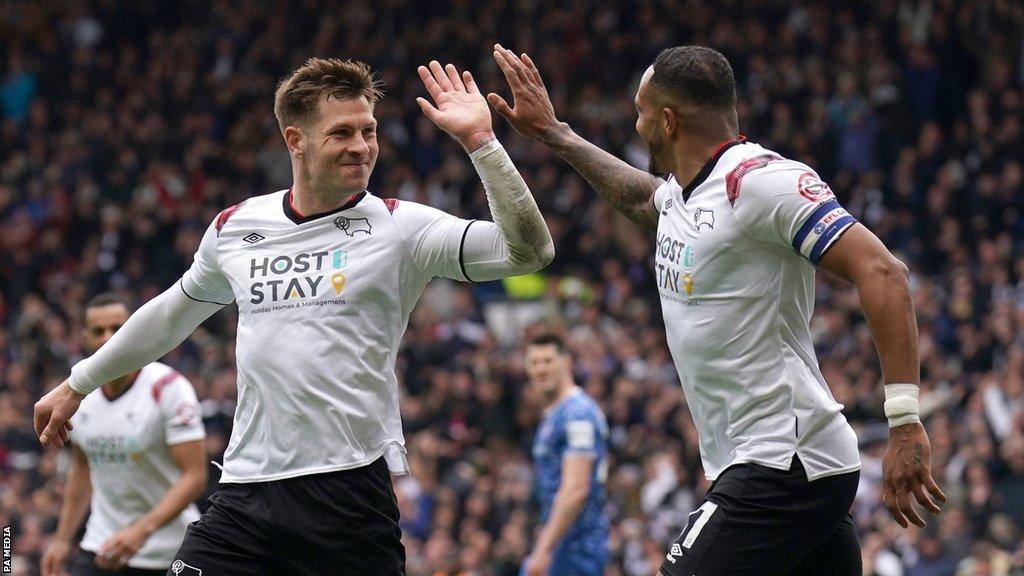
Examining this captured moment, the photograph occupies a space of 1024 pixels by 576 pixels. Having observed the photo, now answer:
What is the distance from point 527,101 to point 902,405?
2101mm

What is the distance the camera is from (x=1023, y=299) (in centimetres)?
1540

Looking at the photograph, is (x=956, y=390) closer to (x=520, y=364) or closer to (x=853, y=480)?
(x=520, y=364)

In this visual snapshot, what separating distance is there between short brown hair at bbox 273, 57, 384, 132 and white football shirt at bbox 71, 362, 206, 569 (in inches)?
105

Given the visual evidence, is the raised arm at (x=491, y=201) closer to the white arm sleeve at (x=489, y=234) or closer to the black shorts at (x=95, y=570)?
the white arm sleeve at (x=489, y=234)

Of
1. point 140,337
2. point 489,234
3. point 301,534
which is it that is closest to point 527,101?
point 489,234

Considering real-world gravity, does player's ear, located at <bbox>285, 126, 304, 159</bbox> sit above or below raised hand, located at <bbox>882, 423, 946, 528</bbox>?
above

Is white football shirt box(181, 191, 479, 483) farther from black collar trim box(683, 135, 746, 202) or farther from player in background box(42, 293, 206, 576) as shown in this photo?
player in background box(42, 293, 206, 576)

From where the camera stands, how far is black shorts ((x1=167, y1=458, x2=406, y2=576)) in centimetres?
525

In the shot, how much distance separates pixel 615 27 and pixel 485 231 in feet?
59.6

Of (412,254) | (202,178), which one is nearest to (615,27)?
(202,178)

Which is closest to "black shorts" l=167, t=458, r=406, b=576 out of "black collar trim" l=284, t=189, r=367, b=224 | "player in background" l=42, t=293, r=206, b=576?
"black collar trim" l=284, t=189, r=367, b=224

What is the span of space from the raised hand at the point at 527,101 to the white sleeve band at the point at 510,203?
0.84m

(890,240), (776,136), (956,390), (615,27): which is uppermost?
(615,27)

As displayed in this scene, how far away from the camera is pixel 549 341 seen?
30.8 ft
